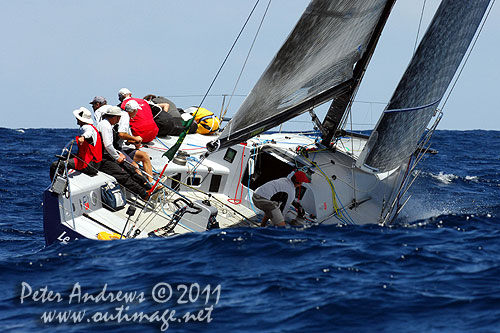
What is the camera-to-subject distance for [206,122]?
41.9ft

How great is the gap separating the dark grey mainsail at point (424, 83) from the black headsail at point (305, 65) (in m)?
0.86

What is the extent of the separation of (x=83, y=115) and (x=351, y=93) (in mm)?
3941

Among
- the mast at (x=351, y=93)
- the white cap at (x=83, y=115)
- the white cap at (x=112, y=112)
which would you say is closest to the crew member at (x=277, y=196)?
the mast at (x=351, y=93)

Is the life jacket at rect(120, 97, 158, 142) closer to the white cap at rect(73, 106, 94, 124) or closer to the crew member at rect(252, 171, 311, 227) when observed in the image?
the white cap at rect(73, 106, 94, 124)

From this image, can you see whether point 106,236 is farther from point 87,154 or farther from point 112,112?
point 112,112

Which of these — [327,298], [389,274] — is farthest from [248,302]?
[389,274]

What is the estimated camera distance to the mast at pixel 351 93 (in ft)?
29.3

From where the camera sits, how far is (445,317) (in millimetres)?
5156

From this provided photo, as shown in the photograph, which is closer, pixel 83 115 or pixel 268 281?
pixel 268 281

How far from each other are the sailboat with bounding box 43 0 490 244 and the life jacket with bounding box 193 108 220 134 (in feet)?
7.51

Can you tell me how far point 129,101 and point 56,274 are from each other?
3.92m

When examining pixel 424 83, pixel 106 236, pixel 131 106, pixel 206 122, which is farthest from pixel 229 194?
pixel 424 83

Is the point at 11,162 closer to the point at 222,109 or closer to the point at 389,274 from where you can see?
the point at 222,109

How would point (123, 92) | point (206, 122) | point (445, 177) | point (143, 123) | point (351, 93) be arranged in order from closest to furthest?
point (351, 93) → point (143, 123) → point (123, 92) → point (206, 122) → point (445, 177)
